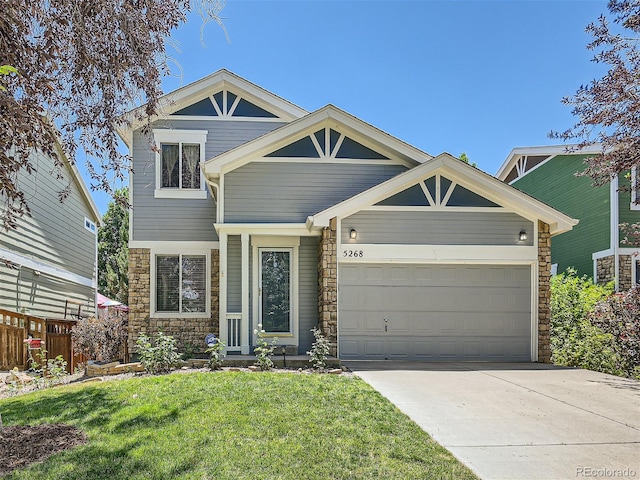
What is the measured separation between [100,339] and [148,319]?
1.26m

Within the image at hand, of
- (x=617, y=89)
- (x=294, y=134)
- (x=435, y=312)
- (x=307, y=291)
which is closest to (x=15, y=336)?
(x=307, y=291)

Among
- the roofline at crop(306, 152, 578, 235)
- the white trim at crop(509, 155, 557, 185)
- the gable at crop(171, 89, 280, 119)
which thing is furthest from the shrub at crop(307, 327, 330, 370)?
the white trim at crop(509, 155, 557, 185)

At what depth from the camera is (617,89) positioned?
6.69 m

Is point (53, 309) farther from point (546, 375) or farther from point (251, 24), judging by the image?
point (546, 375)

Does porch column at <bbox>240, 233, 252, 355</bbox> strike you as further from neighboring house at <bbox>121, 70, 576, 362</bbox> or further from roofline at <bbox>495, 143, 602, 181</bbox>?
roofline at <bbox>495, 143, 602, 181</bbox>

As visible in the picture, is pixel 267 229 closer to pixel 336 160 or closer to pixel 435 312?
pixel 336 160

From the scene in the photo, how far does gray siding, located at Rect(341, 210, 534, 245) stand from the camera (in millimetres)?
10266

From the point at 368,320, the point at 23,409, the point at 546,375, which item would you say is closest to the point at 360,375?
the point at 368,320

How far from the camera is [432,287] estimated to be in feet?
34.2

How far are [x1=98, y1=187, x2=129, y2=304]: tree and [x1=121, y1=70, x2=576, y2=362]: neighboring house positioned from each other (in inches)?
585

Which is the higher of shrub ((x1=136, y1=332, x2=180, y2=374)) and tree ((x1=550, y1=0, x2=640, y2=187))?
tree ((x1=550, y1=0, x2=640, y2=187))

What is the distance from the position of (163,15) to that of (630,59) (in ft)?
20.3

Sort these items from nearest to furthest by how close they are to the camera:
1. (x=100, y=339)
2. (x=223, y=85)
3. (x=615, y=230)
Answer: (x=100, y=339) → (x=223, y=85) → (x=615, y=230)

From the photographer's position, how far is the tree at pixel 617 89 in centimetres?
665
